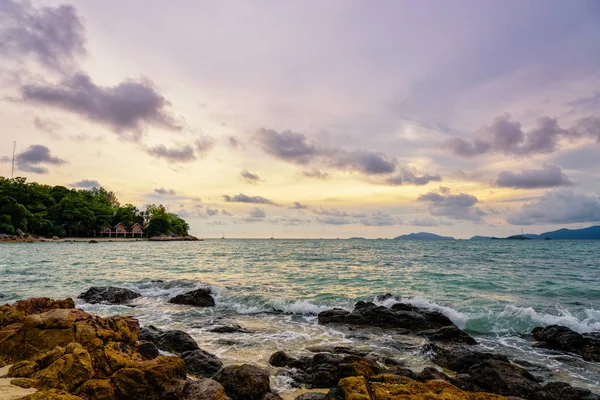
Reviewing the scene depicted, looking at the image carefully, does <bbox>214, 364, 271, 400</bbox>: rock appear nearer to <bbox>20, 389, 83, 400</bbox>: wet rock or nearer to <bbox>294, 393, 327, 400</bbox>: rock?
<bbox>294, 393, 327, 400</bbox>: rock

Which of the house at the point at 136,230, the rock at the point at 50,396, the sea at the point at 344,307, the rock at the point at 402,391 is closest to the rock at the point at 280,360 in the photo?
the sea at the point at 344,307

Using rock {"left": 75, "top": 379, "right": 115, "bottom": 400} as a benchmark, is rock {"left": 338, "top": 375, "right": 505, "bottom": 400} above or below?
above

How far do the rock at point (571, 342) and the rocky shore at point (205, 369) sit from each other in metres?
0.03

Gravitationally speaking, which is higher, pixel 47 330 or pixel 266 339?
pixel 47 330

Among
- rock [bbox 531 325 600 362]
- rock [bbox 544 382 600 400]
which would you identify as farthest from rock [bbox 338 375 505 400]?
rock [bbox 531 325 600 362]

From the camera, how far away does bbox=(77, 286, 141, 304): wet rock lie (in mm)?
19066

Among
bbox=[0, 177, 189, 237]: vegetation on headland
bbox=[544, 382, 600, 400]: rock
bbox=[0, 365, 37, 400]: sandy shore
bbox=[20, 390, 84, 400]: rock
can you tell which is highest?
bbox=[0, 177, 189, 237]: vegetation on headland

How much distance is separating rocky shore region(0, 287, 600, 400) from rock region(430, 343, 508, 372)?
1.1 inches

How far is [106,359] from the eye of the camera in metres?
7.87

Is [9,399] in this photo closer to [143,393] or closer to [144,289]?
[143,393]

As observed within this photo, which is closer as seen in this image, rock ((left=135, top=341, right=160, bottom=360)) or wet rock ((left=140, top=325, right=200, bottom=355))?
rock ((left=135, top=341, right=160, bottom=360))

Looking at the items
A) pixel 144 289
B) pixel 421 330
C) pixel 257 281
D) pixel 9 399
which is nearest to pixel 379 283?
pixel 257 281

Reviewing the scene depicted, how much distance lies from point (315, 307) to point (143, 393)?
11865mm

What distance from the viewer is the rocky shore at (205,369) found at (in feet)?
21.9
